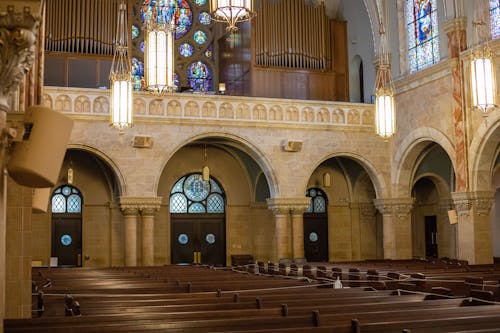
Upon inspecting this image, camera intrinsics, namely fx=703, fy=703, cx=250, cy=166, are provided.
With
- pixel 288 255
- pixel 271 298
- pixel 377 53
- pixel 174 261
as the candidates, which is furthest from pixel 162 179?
pixel 271 298

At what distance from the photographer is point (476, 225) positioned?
2075cm

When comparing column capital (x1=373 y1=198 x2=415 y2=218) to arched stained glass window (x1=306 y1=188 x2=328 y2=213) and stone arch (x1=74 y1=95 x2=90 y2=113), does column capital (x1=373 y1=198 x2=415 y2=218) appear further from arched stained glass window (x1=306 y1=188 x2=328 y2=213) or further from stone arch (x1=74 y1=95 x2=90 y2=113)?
stone arch (x1=74 y1=95 x2=90 y2=113)

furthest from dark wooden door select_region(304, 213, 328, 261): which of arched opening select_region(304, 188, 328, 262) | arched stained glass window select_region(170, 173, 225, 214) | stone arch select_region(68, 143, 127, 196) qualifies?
stone arch select_region(68, 143, 127, 196)

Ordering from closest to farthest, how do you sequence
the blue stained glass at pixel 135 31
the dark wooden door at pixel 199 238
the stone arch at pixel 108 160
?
the stone arch at pixel 108 160, the dark wooden door at pixel 199 238, the blue stained glass at pixel 135 31

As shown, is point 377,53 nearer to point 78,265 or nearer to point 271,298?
point 78,265

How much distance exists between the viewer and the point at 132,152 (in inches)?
861

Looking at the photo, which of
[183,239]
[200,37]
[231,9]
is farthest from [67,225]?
[231,9]

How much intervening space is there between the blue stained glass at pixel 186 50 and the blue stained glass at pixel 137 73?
6.26ft

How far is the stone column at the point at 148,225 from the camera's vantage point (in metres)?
22.0

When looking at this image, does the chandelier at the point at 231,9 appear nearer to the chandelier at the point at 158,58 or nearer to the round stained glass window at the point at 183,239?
the chandelier at the point at 158,58

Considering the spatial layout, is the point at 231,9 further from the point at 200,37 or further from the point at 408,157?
the point at 200,37

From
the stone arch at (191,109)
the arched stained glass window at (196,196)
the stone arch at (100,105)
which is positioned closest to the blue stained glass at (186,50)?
the arched stained glass window at (196,196)

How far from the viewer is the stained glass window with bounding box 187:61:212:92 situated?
27.8 meters

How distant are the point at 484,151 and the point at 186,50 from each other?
12.8 meters
